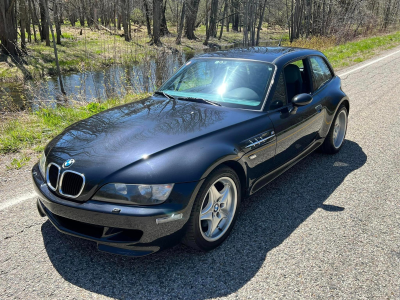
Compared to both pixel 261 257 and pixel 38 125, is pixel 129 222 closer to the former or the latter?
pixel 261 257

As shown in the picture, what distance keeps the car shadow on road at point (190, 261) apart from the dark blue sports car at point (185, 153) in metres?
0.19

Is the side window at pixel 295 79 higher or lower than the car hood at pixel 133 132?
higher

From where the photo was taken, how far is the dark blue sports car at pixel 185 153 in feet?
8.60

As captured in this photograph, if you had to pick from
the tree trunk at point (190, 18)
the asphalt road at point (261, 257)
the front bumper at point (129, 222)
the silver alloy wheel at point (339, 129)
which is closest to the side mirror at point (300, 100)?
the asphalt road at point (261, 257)

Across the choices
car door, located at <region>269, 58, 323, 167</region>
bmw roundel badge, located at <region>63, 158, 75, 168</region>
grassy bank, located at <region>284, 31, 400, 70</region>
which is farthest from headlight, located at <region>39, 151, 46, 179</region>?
grassy bank, located at <region>284, 31, 400, 70</region>

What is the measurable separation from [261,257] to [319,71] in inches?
118

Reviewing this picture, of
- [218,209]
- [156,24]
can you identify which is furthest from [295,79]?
[156,24]

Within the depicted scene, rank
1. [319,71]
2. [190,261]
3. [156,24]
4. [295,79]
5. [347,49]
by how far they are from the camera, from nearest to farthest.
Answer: [190,261] < [295,79] < [319,71] < [347,49] < [156,24]

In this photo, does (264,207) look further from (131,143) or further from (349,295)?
(131,143)

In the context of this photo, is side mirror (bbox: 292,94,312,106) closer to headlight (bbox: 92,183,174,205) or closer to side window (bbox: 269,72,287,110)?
side window (bbox: 269,72,287,110)

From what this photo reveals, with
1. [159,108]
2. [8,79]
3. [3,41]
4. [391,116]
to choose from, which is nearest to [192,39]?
[3,41]

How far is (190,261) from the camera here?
9.60 ft

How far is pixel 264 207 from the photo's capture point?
12.6ft

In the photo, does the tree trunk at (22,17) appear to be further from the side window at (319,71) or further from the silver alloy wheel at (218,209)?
the silver alloy wheel at (218,209)
